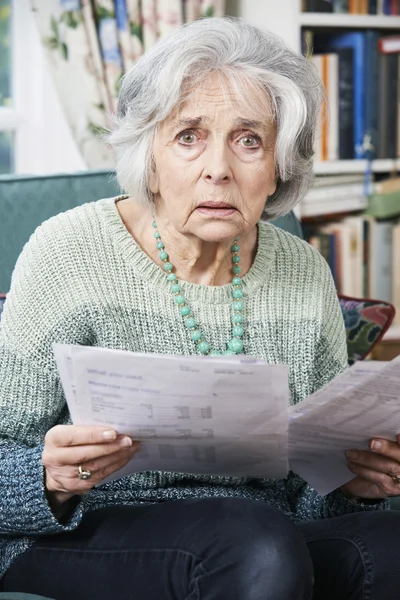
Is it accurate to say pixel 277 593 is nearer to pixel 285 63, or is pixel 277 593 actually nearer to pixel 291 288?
pixel 291 288

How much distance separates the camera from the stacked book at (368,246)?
262cm

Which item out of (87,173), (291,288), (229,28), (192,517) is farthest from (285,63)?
(192,517)

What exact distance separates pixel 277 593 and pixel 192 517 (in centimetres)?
16

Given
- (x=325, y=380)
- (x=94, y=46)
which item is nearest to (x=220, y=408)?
(x=325, y=380)

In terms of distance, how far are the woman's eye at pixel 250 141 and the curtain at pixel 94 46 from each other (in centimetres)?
99

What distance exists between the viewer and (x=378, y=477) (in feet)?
4.10

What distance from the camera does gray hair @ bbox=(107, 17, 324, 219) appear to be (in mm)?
1246

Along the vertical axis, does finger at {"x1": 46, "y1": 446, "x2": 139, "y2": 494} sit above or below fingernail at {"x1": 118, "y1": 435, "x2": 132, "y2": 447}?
below

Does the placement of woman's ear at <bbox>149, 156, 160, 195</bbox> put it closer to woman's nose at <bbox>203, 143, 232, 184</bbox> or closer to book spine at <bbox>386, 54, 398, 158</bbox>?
woman's nose at <bbox>203, 143, 232, 184</bbox>

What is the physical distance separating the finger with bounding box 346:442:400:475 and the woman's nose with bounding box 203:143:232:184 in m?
0.41

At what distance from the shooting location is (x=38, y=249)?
1.30m

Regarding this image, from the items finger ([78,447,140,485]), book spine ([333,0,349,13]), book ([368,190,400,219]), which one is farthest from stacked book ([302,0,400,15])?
finger ([78,447,140,485])

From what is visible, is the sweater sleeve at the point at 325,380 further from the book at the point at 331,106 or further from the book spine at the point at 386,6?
the book spine at the point at 386,6

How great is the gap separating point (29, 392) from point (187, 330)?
25cm
